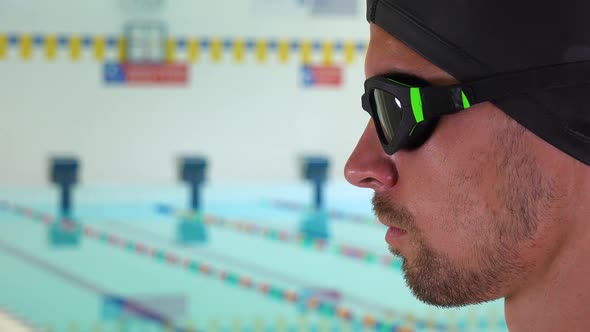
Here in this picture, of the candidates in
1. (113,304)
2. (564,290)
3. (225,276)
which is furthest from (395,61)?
(225,276)

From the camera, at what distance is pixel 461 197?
41.7 inches

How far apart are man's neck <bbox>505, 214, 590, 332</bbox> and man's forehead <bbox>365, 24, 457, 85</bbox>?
0.21 metres

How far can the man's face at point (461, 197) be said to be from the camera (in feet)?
3.32

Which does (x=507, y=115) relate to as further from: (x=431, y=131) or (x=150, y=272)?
(x=150, y=272)

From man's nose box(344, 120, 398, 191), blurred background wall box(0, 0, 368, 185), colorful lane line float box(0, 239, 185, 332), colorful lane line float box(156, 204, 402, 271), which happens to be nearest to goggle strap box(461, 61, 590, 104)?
man's nose box(344, 120, 398, 191)

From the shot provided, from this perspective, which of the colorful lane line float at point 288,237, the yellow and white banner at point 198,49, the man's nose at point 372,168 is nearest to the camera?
the man's nose at point 372,168

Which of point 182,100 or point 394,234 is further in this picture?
point 182,100

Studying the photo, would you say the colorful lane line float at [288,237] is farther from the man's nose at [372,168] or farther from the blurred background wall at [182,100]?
the man's nose at [372,168]

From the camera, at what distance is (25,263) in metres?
6.10

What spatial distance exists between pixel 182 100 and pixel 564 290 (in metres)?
9.05

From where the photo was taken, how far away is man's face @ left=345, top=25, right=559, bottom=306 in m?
1.01

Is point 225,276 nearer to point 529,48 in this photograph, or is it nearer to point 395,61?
point 395,61

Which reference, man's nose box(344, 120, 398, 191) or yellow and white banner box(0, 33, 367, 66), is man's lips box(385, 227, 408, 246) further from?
yellow and white banner box(0, 33, 367, 66)

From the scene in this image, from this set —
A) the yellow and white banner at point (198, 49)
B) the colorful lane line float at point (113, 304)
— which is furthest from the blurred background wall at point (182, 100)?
the colorful lane line float at point (113, 304)
